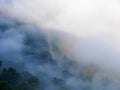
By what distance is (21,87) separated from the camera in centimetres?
3847

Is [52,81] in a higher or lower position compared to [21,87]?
higher

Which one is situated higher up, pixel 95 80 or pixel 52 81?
pixel 95 80

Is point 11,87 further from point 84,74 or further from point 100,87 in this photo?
point 84,74

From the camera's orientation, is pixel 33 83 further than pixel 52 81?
No

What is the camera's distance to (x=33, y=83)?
142 feet

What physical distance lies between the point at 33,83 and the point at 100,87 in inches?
1408

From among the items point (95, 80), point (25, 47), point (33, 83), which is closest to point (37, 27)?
point (25, 47)

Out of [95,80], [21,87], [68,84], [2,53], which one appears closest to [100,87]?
[95,80]

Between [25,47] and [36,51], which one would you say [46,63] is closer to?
[36,51]

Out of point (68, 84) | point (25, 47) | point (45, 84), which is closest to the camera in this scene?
point (45, 84)

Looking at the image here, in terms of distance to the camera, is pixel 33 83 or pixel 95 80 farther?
pixel 95 80

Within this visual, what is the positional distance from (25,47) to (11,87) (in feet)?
198

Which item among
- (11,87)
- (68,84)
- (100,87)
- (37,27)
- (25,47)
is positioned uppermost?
(37,27)

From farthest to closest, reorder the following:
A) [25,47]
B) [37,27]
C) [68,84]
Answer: [37,27]
[25,47]
[68,84]
